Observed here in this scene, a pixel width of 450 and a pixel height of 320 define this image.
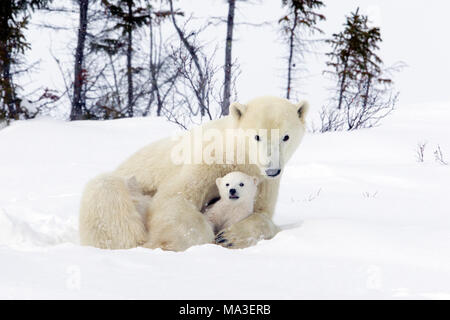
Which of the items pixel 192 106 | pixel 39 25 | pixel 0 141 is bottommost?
pixel 0 141

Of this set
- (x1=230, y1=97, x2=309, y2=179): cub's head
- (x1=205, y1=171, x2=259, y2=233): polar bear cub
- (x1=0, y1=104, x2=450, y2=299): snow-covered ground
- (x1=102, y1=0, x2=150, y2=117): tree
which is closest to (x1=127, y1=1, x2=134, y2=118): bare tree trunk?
(x1=102, y1=0, x2=150, y2=117): tree

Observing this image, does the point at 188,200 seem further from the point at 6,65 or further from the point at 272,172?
the point at 6,65

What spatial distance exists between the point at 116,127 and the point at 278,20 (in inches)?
251

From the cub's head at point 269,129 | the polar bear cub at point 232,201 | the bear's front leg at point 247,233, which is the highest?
the cub's head at point 269,129

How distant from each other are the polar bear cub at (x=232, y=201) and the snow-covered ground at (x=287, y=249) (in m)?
0.33

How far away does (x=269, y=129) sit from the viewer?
2734 millimetres

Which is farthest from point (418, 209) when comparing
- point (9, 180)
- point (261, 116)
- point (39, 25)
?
point (39, 25)

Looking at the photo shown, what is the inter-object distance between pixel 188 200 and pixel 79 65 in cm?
1173

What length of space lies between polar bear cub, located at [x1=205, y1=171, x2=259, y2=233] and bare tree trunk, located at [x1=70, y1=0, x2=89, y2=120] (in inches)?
451

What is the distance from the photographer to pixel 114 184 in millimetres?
2842

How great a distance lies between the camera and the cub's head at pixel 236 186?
9.23 ft

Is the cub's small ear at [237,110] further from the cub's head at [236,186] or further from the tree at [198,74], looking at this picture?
the tree at [198,74]

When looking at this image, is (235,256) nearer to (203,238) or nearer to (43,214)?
(203,238)

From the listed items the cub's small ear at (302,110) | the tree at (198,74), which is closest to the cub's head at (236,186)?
the cub's small ear at (302,110)
